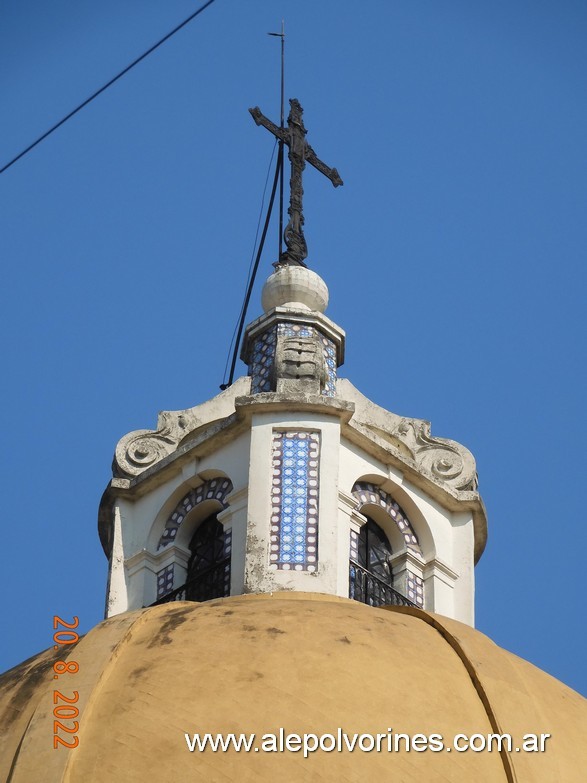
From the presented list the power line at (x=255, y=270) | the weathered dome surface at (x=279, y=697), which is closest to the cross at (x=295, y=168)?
the power line at (x=255, y=270)

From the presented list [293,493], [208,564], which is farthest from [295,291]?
[208,564]

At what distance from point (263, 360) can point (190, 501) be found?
1.36 meters

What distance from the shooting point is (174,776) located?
1238 cm

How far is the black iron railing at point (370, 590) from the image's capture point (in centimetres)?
1667

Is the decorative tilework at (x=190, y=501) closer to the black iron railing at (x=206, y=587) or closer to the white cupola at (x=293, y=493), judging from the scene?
the white cupola at (x=293, y=493)

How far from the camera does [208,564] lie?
56.4ft

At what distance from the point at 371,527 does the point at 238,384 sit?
1820 mm

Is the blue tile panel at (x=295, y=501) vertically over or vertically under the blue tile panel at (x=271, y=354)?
under

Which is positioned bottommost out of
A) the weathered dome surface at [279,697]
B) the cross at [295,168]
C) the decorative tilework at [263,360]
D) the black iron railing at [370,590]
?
the weathered dome surface at [279,697]

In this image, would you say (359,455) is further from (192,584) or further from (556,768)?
(556,768)

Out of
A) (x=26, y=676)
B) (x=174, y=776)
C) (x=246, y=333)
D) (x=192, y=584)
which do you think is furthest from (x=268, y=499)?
(x=174, y=776)

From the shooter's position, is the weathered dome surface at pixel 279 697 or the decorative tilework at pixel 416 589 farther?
the decorative tilework at pixel 416 589

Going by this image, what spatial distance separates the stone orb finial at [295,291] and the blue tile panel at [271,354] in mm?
287

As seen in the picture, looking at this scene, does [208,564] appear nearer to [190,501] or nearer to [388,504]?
[190,501]
